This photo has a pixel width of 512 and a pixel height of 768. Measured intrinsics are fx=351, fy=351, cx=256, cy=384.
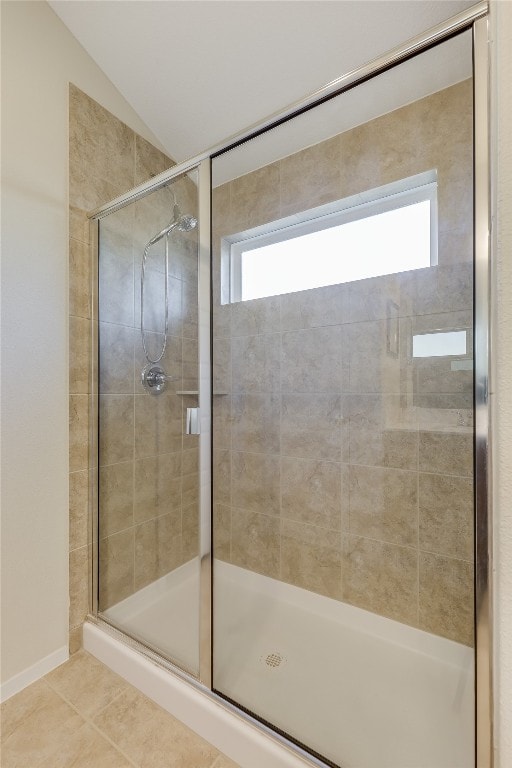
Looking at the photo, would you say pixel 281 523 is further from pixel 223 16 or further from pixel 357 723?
pixel 223 16

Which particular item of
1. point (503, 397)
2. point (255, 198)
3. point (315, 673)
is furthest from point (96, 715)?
point (255, 198)

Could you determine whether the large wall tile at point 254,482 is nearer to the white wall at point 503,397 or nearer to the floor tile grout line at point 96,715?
the floor tile grout line at point 96,715

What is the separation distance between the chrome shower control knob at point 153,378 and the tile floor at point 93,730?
1.02 metres

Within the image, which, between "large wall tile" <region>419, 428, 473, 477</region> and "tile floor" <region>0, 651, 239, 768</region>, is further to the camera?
"large wall tile" <region>419, 428, 473, 477</region>

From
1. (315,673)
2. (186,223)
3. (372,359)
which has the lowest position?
(315,673)

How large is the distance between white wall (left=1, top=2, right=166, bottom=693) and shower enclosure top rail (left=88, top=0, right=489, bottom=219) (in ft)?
1.04

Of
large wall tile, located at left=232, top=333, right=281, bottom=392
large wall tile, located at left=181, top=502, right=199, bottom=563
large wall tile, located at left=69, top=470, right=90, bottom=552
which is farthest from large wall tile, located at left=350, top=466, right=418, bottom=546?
large wall tile, located at left=69, top=470, right=90, bottom=552

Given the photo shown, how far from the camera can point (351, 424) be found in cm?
149

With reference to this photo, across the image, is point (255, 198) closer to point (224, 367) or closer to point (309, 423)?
point (224, 367)

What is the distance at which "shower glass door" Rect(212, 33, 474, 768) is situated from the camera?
113cm

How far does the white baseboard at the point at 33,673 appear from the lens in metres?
1.13

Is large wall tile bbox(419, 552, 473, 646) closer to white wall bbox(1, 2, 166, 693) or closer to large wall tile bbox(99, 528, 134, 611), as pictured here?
large wall tile bbox(99, 528, 134, 611)

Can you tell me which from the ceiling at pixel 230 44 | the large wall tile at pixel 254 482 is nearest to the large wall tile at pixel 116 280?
the ceiling at pixel 230 44

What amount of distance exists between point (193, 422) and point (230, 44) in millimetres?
1420
